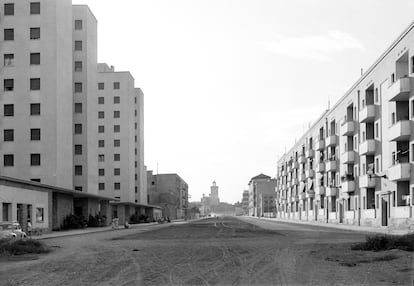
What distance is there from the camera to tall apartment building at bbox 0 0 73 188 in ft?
209

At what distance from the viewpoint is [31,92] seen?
63844 millimetres

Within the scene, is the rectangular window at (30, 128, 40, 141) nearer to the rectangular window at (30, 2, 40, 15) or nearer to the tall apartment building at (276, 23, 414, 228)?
the rectangular window at (30, 2, 40, 15)

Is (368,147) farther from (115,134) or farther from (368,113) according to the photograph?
(115,134)

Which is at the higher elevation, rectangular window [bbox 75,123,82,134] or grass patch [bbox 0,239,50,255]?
rectangular window [bbox 75,123,82,134]

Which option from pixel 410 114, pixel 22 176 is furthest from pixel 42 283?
pixel 22 176

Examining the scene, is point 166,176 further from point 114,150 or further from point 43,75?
point 43,75

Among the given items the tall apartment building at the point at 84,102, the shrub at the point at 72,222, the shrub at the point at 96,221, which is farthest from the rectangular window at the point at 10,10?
the shrub at the point at 96,221

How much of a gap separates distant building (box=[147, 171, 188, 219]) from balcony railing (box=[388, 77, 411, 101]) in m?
112

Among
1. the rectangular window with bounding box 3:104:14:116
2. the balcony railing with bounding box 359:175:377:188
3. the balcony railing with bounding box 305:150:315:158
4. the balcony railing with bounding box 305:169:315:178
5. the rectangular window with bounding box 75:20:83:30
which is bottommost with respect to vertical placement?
the balcony railing with bounding box 359:175:377:188

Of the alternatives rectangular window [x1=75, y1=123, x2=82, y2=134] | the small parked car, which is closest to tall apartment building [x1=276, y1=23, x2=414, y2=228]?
the small parked car

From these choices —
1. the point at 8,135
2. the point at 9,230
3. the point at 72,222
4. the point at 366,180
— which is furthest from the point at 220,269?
the point at 8,135

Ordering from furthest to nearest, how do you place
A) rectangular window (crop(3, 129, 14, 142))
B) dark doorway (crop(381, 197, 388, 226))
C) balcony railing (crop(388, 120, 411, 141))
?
rectangular window (crop(3, 129, 14, 142)), dark doorway (crop(381, 197, 388, 226)), balcony railing (crop(388, 120, 411, 141))

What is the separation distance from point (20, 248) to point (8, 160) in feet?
139

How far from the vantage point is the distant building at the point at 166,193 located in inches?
6303
